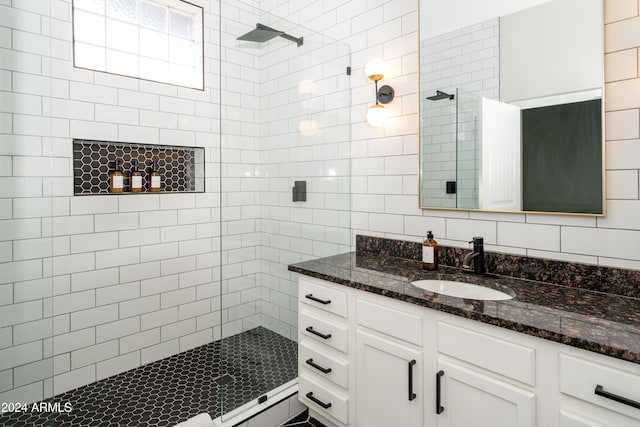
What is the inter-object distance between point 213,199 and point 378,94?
5.14ft

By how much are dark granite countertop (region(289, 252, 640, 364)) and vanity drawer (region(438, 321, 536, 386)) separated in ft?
0.25

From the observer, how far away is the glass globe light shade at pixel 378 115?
2.20 m

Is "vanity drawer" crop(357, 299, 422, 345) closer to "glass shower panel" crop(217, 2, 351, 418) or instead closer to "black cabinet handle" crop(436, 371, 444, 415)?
"black cabinet handle" crop(436, 371, 444, 415)

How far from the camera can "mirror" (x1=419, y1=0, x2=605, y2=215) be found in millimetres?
1498

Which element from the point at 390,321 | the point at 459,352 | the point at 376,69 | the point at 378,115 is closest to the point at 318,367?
the point at 390,321

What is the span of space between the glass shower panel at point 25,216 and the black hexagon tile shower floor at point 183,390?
9.9 inches

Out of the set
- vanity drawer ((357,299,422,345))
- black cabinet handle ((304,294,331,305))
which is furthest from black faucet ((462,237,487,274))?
black cabinet handle ((304,294,331,305))

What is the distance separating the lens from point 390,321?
60.6 inches

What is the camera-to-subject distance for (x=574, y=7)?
1.51 metres

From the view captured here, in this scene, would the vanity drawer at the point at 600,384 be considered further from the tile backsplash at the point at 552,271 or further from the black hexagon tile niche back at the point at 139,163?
the black hexagon tile niche back at the point at 139,163

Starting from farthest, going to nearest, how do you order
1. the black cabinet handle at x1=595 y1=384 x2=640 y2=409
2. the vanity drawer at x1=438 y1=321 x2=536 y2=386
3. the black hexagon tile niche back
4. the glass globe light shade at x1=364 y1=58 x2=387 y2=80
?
the black hexagon tile niche back
the glass globe light shade at x1=364 y1=58 x2=387 y2=80
the vanity drawer at x1=438 y1=321 x2=536 y2=386
the black cabinet handle at x1=595 y1=384 x2=640 y2=409

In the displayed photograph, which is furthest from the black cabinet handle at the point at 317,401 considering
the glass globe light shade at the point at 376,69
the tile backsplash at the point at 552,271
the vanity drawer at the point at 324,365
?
the glass globe light shade at the point at 376,69

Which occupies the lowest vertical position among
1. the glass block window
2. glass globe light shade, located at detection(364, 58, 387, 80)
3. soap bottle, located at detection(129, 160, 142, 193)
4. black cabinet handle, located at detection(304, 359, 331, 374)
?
black cabinet handle, located at detection(304, 359, 331, 374)

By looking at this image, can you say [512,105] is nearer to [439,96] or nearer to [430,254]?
[439,96]
